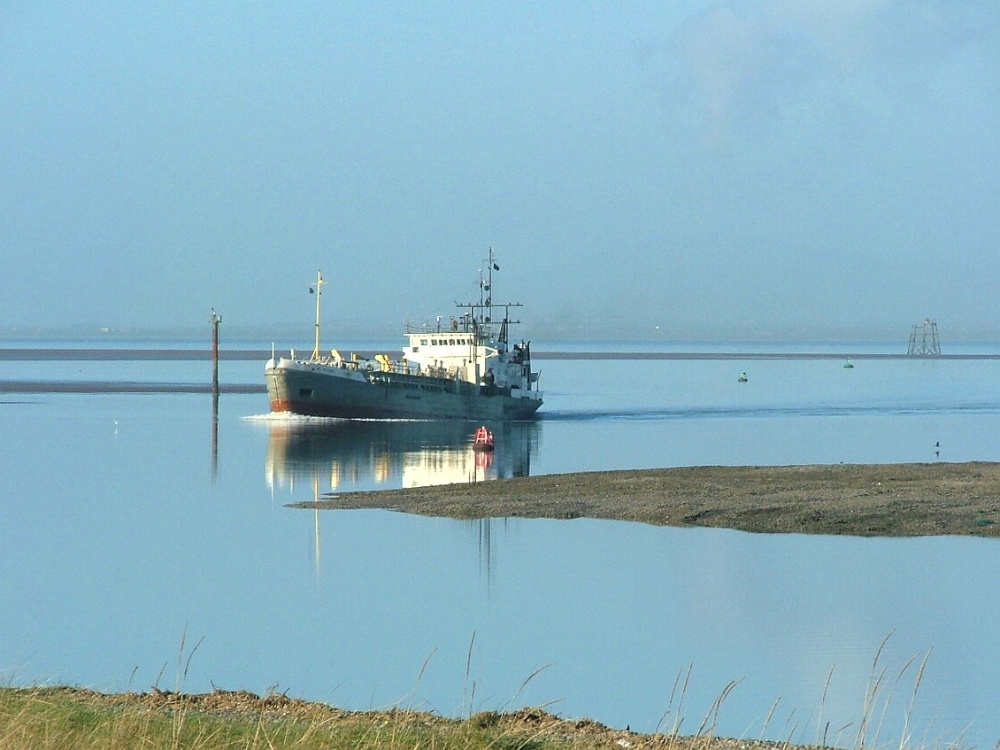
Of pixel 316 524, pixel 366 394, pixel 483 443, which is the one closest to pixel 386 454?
pixel 483 443

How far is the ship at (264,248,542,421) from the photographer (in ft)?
217

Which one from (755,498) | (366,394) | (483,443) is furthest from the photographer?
(366,394)

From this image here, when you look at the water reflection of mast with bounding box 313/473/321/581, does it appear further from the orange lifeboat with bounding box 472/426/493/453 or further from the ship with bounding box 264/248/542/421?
the ship with bounding box 264/248/542/421

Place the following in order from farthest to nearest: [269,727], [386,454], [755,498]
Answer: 1. [386,454]
2. [755,498]
3. [269,727]

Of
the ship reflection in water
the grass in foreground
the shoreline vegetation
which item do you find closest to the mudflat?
the ship reflection in water

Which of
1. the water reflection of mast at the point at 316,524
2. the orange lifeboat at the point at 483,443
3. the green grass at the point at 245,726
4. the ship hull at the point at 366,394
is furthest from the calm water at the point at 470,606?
the ship hull at the point at 366,394

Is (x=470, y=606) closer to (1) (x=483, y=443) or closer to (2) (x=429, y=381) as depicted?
(1) (x=483, y=443)

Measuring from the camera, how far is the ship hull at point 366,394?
65812mm

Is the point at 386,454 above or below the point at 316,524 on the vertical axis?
below

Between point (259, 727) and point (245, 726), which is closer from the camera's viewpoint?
point (259, 727)

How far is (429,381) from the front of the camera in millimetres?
66750

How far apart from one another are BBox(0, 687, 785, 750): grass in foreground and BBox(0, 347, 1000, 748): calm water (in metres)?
0.90

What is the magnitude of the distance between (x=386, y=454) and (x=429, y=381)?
18262 mm

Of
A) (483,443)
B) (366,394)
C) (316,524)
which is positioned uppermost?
(366,394)
